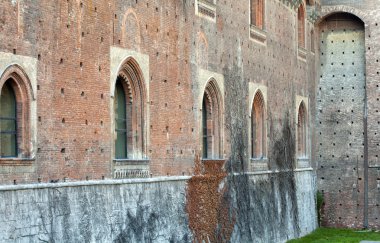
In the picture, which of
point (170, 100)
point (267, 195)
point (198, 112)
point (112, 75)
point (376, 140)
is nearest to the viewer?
point (112, 75)

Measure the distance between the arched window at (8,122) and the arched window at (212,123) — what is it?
24.2 feet

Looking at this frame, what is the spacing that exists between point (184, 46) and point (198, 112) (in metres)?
1.50

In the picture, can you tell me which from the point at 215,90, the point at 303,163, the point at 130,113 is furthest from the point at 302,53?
the point at 130,113

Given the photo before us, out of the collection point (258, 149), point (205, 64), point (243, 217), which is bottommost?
point (243, 217)

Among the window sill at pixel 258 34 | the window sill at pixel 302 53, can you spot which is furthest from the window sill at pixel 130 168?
the window sill at pixel 302 53

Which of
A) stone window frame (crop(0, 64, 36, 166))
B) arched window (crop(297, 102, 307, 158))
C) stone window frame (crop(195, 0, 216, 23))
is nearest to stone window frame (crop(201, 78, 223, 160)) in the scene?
stone window frame (crop(195, 0, 216, 23))

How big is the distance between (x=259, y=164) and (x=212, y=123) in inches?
125

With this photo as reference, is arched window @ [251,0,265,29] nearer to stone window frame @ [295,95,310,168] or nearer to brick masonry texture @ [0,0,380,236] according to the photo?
brick masonry texture @ [0,0,380,236]

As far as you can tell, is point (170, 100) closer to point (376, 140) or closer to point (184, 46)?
point (184, 46)

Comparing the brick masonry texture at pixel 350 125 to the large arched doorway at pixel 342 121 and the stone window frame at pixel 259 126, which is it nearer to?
the large arched doorway at pixel 342 121

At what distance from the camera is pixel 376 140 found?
26453 millimetres

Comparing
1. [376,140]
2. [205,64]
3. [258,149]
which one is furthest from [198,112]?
[376,140]

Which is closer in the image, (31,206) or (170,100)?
(31,206)

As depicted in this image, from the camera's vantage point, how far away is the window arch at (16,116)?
11172 millimetres
